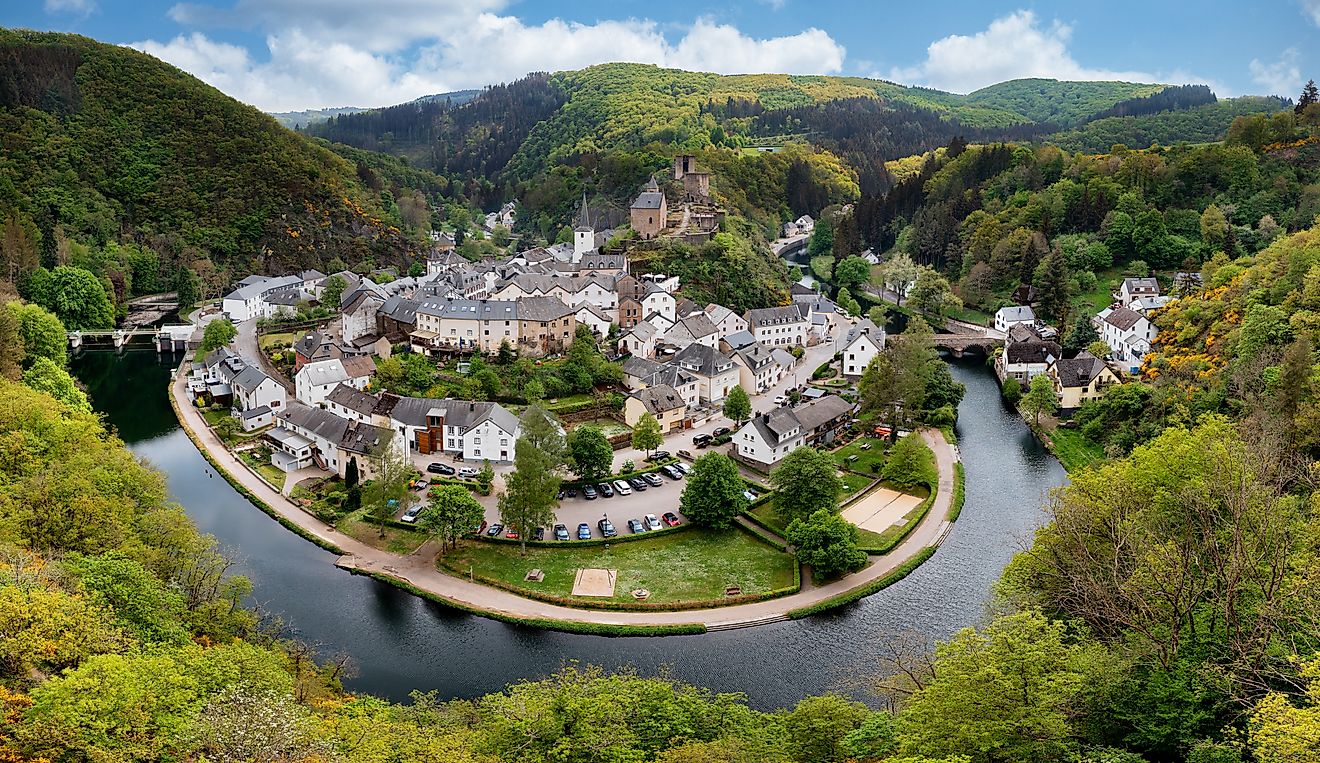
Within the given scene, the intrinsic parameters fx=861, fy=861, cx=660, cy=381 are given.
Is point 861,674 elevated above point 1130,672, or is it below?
below

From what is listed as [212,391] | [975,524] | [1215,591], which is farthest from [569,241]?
[1215,591]

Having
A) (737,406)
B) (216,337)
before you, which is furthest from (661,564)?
(216,337)

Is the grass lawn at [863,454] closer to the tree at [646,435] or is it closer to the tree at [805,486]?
the tree at [805,486]

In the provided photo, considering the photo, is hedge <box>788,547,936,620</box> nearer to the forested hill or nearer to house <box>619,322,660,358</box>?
house <box>619,322,660,358</box>

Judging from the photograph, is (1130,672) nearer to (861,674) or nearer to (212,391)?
(861,674)

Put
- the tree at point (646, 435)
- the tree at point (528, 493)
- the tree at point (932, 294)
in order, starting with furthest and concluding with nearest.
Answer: the tree at point (932, 294) → the tree at point (646, 435) → the tree at point (528, 493)

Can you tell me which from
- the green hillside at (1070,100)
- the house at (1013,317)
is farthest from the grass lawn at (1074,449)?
the green hillside at (1070,100)
